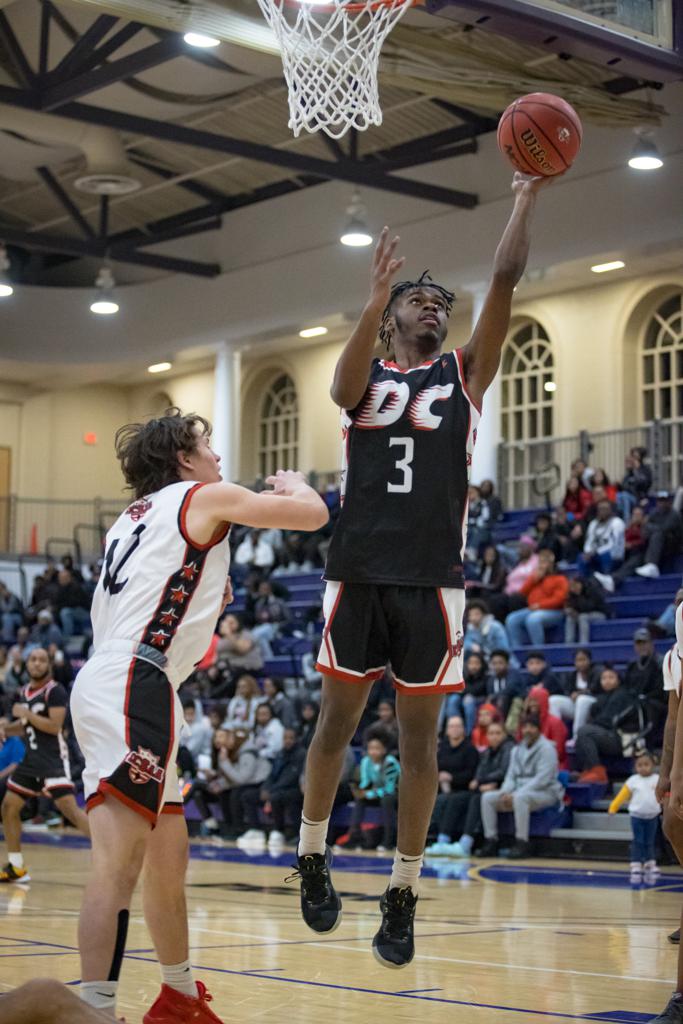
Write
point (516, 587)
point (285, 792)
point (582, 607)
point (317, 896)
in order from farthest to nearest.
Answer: point (516, 587), point (582, 607), point (285, 792), point (317, 896)

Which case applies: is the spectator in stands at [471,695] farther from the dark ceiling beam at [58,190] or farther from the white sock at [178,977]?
the dark ceiling beam at [58,190]

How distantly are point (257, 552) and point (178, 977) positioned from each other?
18.3m

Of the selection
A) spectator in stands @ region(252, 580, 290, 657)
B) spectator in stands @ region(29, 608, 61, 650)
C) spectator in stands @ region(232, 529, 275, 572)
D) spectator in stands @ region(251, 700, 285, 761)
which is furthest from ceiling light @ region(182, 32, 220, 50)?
spectator in stands @ region(29, 608, 61, 650)

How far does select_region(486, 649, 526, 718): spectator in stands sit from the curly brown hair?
10.7 metres

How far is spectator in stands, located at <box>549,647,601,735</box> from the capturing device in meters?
15.0

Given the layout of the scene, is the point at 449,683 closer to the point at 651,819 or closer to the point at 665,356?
the point at 651,819

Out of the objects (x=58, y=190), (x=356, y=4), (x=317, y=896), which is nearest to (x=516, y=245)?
(x=317, y=896)

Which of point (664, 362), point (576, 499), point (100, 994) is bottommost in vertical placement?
point (100, 994)

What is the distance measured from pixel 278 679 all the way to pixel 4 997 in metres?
14.5

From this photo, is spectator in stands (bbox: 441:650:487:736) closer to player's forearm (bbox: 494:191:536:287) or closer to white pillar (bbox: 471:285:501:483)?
white pillar (bbox: 471:285:501:483)

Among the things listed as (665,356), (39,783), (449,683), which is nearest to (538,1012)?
(449,683)

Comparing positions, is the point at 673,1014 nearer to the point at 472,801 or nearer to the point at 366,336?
the point at 366,336

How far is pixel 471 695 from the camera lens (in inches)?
623

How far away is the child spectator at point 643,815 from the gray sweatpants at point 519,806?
1.25m
